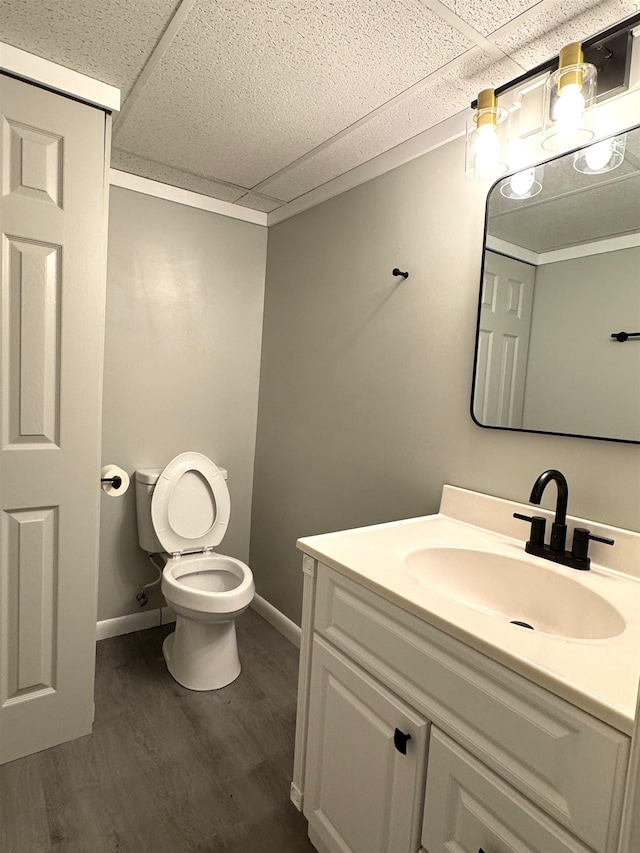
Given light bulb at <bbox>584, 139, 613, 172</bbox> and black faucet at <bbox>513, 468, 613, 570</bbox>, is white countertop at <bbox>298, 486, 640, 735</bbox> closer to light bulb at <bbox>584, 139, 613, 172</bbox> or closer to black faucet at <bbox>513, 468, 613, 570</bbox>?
black faucet at <bbox>513, 468, 613, 570</bbox>

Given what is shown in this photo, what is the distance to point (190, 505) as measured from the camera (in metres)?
2.38

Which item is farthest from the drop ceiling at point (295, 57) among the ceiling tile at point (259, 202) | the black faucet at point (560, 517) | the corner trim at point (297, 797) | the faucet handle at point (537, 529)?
the corner trim at point (297, 797)

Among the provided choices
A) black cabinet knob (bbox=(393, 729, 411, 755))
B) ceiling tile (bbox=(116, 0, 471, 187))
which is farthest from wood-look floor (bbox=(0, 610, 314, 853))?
ceiling tile (bbox=(116, 0, 471, 187))

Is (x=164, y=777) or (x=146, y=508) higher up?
(x=146, y=508)

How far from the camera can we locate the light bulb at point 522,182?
142 cm

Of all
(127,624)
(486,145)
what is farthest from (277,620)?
(486,145)

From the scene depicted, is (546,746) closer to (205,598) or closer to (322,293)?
(205,598)

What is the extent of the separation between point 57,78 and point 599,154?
1606 mm

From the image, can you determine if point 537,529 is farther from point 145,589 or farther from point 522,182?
point 145,589

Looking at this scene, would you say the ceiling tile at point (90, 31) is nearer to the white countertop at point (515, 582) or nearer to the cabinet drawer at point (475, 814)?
the white countertop at point (515, 582)

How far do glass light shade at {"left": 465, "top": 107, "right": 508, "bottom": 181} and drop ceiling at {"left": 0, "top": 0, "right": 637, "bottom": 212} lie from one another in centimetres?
14

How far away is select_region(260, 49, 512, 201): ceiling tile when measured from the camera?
141 cm

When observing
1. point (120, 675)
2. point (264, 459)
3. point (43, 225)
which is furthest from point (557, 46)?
point (120, 675)

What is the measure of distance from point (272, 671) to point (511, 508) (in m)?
1.42
